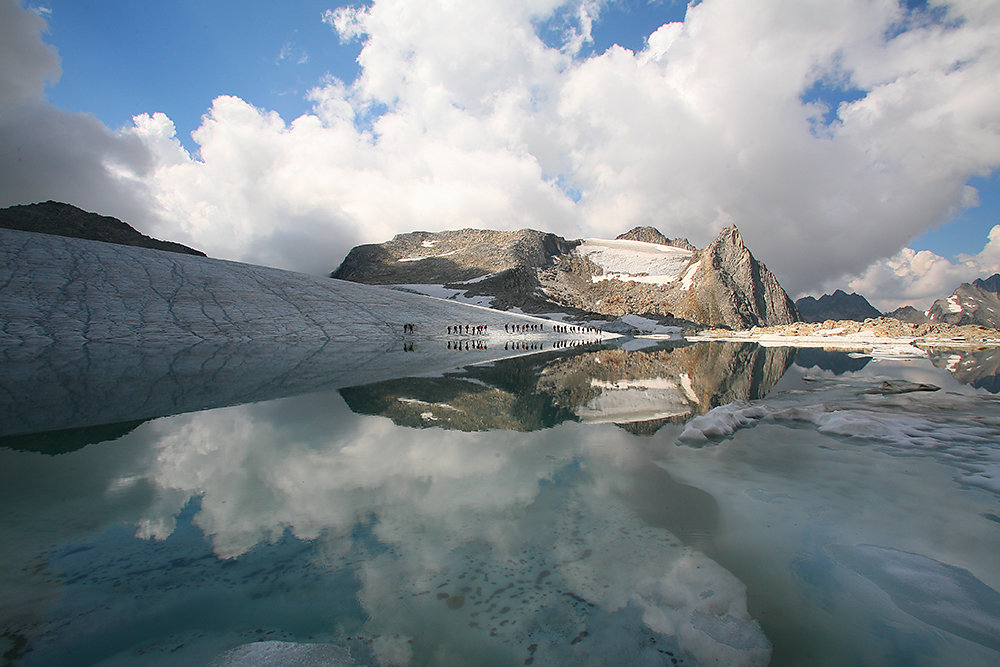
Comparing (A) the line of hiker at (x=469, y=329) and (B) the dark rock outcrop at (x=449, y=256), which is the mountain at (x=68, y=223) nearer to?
(B) the dark rock outcrop at (x=449, y=256)

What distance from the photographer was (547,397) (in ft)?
32.3

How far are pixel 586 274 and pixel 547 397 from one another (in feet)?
409

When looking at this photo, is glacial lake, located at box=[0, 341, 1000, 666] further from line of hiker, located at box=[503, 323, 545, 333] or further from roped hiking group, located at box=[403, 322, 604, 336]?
line of hiker, located at box=[503, 323, 545, 333]

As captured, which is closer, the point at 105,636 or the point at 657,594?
the point at 105,636

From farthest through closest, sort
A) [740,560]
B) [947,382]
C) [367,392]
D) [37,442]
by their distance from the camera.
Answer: [947,382], [367,392], [37,442], [740,560]

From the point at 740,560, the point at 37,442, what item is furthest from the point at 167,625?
the point at 37,442

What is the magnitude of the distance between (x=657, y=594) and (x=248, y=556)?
2.88m

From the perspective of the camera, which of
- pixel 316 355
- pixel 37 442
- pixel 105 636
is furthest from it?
pixel 316 355

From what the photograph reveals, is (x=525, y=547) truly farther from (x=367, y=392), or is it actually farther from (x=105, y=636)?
(x=367, y=392)

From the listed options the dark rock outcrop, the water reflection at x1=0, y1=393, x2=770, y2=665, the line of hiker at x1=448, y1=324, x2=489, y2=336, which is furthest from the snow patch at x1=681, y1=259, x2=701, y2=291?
the water reflection at x1=0, y1=393, x2=770, y2=665

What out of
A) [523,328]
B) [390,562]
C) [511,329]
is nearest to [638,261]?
[523,328]

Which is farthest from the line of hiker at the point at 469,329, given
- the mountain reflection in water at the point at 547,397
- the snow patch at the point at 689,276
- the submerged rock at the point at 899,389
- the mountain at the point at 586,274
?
the snow patch at the point at 689,276

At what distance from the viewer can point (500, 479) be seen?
4453mm

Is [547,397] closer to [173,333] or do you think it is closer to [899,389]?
[899,389]
